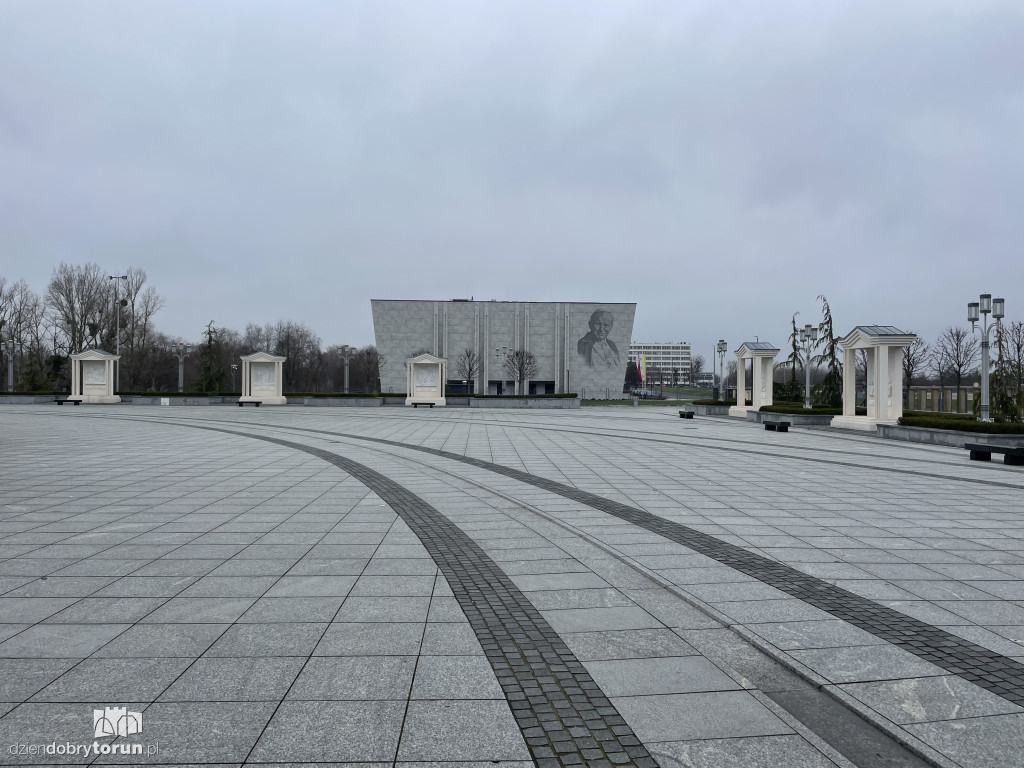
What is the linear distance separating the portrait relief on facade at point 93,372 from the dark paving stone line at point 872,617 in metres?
49.6

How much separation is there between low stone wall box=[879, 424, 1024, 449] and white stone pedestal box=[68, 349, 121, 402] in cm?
4882

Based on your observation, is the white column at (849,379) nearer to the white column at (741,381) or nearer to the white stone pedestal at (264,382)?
the white column at (741,381)

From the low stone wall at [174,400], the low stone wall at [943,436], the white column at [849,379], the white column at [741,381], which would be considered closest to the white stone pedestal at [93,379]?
the low stone wall at [174,400]

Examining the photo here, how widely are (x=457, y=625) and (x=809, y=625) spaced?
8.66ft

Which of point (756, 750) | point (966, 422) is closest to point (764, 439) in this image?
point (966, 422)

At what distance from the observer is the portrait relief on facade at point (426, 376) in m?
47.4

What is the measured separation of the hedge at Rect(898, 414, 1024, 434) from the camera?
18.5 meters

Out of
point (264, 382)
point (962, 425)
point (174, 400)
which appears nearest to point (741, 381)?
point (962, 425)

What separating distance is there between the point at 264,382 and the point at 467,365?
33919mm

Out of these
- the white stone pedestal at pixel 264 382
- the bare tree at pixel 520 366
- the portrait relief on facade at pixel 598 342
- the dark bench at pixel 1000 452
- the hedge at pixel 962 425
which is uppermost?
the portrait relief on facade at pixel 598 342

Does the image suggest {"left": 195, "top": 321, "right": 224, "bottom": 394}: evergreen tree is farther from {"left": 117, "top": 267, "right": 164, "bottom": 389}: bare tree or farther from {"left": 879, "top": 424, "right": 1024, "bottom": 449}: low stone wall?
{"left": 879, "top": 424, "right": 1024, "bottom": 449}: low stone wall

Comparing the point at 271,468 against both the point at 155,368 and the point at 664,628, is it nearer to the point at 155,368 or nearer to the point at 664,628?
the point at 664,628

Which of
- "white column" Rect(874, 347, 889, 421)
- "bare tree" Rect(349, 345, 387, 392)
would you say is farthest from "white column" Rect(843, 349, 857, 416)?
"bare tree" Rect(349, 345, 387, 392)

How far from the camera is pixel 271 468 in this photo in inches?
529
